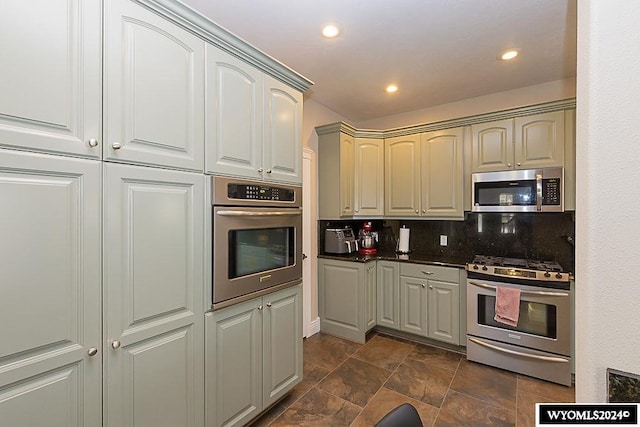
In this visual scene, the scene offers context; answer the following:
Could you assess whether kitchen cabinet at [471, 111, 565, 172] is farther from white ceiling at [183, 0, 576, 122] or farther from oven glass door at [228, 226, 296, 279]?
oven glass door at [228, 226, 296, 279]

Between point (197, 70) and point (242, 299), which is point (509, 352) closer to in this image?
point (242, 299)

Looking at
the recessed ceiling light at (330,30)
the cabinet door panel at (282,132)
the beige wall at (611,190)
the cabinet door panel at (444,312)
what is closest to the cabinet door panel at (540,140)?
the cabinet door panel at (444,312)

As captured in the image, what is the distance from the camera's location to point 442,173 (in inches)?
125

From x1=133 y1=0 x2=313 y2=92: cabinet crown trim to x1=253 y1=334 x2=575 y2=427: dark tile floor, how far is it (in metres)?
2.36

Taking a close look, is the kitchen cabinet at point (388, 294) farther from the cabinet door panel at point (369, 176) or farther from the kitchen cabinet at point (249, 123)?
the kitchen cabinet at point (249, 123)

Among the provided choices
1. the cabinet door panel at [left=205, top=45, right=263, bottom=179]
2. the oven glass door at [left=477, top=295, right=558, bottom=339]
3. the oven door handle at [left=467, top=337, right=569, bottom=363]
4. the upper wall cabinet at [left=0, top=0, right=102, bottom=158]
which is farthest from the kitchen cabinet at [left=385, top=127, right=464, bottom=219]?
the upper wall cabinet at [left=0, top=0, right=102, bottom=158]

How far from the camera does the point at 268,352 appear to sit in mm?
1914

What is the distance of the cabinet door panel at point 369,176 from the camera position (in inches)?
137

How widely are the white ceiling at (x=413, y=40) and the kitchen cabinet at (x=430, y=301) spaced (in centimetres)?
192

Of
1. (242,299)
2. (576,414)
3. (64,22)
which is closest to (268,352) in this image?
(242,299)

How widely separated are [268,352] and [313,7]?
7.36 ft

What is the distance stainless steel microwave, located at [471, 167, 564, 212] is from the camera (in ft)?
8.48

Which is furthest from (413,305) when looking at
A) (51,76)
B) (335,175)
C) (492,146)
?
(51,76)

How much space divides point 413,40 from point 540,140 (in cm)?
156
